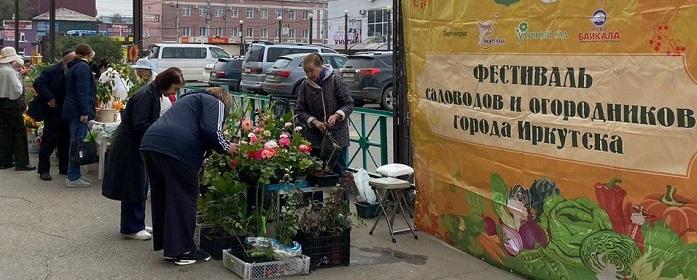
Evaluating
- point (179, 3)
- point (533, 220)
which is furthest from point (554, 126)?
point (179, 3)

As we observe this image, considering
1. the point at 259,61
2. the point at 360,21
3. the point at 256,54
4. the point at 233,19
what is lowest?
the point at 259,61

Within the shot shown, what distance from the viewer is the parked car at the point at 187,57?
115 feet

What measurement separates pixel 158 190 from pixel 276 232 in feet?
3.28

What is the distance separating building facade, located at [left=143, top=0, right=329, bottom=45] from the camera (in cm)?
10456

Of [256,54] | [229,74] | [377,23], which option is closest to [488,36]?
[256,54]

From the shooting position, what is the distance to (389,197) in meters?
7.71

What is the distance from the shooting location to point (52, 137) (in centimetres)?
1006

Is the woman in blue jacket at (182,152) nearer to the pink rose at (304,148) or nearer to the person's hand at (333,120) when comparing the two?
the pink rose at (304,148)

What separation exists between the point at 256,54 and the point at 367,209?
1927 centimetres

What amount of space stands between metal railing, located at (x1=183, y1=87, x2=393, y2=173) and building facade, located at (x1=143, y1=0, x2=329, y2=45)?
94741 mm

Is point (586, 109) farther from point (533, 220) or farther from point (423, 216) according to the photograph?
point (423, 216)

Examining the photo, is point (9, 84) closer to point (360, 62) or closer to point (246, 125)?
point (246, 125)

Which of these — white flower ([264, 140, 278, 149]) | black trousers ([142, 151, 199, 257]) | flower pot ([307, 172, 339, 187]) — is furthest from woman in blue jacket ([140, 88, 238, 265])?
flower pot ([307, 172, 339, 187])

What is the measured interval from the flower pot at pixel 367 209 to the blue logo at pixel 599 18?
3.40 metres
